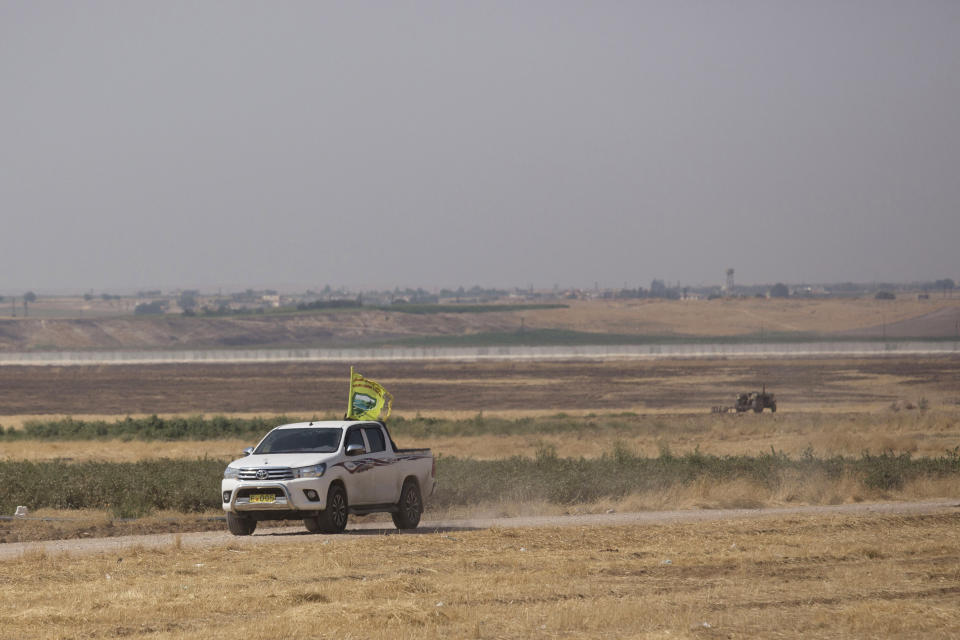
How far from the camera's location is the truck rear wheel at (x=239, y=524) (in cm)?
1909

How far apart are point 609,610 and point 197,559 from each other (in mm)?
6473

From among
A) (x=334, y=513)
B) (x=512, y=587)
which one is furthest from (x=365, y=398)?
(x=512, y=587)

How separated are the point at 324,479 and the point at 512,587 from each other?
5.75 m

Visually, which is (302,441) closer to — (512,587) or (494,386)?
(512,587)

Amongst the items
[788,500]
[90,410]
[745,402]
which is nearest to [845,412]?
[745,402]

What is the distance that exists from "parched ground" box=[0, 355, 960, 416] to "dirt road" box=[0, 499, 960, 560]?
46.2 meters

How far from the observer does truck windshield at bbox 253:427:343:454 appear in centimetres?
1950

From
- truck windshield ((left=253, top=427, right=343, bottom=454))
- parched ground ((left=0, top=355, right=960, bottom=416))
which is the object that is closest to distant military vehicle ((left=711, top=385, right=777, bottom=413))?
parched ground ((left=0, top=355, right=960, bottom=416))

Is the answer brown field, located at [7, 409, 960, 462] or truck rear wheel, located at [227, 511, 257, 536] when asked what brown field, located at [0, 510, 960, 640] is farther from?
brown field, located at [7, 409, 960, 462]

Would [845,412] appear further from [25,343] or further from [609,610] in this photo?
[25,343]

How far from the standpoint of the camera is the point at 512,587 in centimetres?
1361

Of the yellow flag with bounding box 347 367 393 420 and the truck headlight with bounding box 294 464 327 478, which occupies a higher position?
the yellow flag with bounding box 347 367 393 420

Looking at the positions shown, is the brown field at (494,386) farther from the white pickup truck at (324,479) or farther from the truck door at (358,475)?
the truck door at (358,475)

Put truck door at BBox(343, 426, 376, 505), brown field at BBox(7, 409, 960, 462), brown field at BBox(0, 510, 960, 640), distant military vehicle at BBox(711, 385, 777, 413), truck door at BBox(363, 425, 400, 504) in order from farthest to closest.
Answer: distant military vehicle at BBox(711, 385, 777, 413), brown field at BBox(7, 409, 960, 462), truck door at BBox(363, 425, 400, 504), truck door at BBox(343, 426, 376, 505), brown field at BBox(0, 510, 960, 640)
